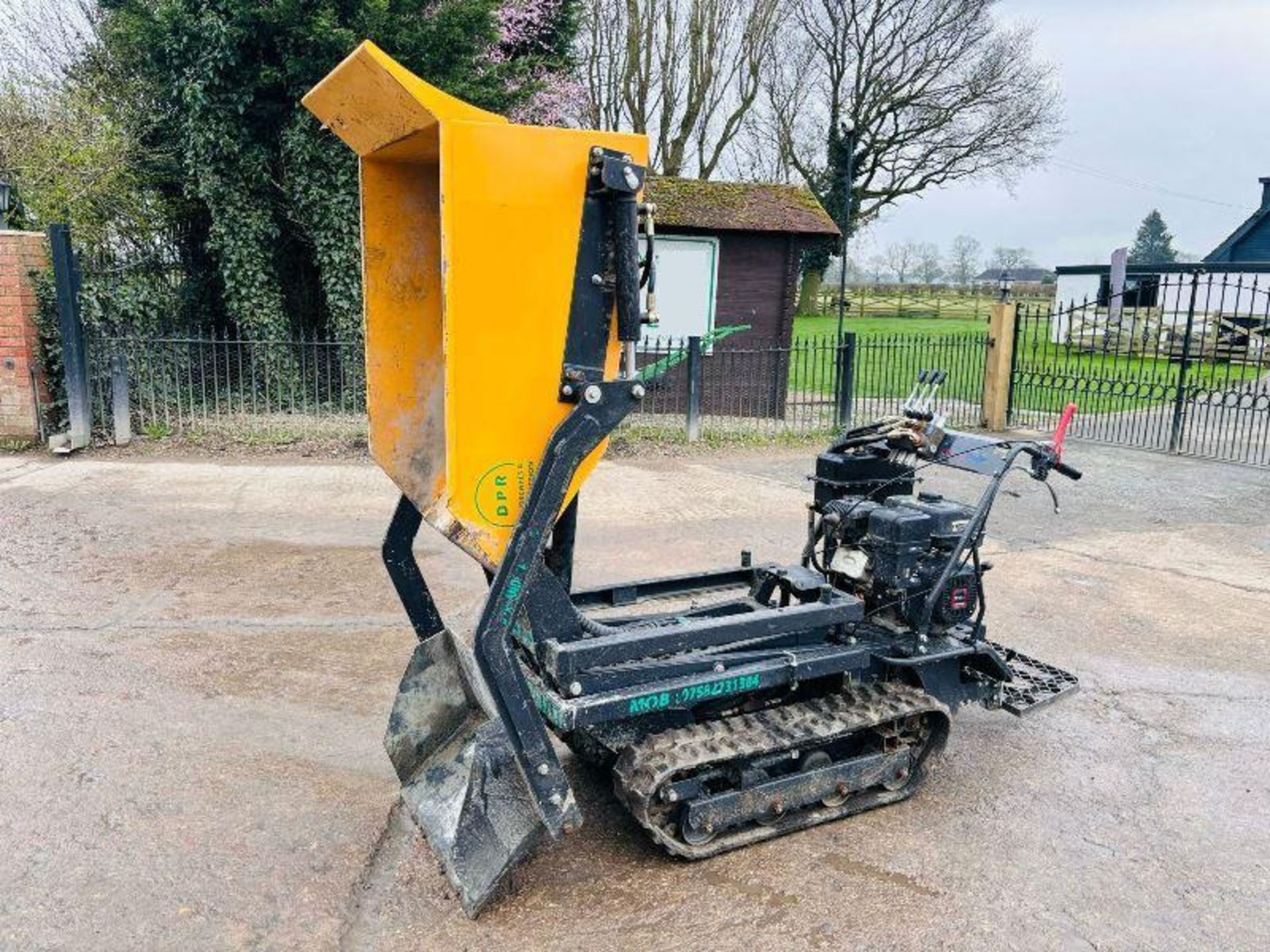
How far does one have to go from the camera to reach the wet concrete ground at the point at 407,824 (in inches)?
124

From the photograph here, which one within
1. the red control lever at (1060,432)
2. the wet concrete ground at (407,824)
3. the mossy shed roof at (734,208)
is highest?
the mossy shed roof at (734,208)

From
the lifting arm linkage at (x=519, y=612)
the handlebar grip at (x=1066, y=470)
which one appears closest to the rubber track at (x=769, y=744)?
the lifting arm linkage at (x=519, y=612)

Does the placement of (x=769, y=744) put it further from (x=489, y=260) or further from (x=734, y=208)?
(x=734, y=208)

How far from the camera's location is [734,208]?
542 inches

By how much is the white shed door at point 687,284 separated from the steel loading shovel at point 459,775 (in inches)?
398

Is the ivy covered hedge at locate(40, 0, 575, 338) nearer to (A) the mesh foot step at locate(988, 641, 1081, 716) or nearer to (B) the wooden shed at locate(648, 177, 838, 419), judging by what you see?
(B) the wooden shed at locate(648, 177, 838, 419)

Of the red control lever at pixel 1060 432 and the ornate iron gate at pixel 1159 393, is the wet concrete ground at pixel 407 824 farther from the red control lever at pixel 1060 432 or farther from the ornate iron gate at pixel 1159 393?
the ornate iron gate at pixel 1159 393

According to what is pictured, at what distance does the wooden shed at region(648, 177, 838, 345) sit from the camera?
1360 cm

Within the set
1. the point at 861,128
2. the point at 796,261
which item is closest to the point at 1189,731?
the point at 796,261

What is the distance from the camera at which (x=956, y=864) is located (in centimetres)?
351

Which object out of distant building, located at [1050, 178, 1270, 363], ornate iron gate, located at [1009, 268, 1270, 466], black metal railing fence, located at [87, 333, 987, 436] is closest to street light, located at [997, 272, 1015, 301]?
ornate iron gate, located at [1009, 268, 1270, 466]

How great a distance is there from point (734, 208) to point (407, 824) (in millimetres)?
11547

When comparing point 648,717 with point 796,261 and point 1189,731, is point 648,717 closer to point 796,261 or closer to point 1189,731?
point 1189,731

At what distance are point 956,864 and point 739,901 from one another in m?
0.84
